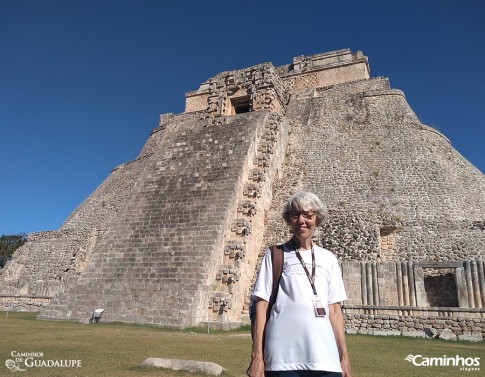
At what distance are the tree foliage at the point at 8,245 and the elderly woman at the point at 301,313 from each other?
4567cm

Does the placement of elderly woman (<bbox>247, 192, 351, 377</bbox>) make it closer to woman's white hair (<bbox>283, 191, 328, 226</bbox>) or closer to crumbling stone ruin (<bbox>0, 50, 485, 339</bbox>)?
woman's white hair (<bbox>283, 191, 328, 226</bbox>)

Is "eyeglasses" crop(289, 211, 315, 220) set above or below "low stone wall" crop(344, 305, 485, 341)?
above

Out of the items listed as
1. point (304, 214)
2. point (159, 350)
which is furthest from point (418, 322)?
point (304, 214)

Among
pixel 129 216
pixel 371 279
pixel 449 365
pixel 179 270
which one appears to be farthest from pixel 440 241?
pixel 129 216

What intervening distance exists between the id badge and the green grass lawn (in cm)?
281

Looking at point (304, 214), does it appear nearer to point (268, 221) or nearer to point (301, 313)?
point (301, 313)

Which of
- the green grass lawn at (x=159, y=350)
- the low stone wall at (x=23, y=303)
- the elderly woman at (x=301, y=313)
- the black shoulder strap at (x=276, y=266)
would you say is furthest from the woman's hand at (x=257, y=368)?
the low stone wall at (x=23, y=303)

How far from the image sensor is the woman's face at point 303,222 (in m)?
2.78

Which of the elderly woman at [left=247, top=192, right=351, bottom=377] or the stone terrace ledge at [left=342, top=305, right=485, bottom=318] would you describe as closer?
the elderly woman at [left=247, top=192, right=351, bottom=377]

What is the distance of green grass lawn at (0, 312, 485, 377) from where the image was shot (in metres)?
4.97

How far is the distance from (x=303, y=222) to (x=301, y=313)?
2.15 ft

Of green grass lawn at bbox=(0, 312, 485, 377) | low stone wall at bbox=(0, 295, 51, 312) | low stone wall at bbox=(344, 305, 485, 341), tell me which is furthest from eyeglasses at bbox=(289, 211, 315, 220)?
low stone wall at bbox=(0, 295, 51, 312)

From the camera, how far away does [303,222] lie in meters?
2.82

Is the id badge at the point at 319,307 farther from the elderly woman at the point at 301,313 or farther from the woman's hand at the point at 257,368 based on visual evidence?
the woman's hand at the point at 257,368
